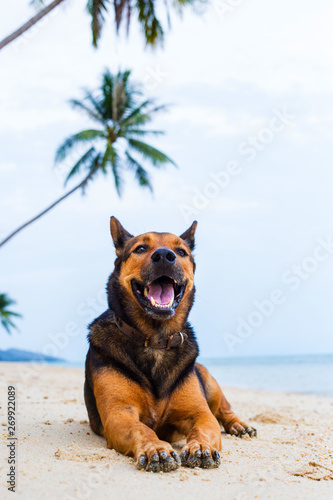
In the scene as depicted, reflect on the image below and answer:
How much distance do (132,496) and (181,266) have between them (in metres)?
2.15

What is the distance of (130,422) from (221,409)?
2.11m

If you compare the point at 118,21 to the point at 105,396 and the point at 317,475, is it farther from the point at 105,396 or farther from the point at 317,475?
the point at 317,475

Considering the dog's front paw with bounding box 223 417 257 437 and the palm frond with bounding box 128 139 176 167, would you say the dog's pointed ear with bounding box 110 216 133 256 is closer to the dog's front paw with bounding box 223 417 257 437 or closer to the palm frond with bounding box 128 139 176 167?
the dog's front paw with bounding box 223 417 257 437

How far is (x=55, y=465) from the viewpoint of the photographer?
11.8 feet

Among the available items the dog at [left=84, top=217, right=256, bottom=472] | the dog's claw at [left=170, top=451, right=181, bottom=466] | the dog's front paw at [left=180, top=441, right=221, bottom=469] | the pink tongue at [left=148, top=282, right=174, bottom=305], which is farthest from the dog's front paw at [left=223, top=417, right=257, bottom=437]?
the dog's claw at [left=170, top=451, right=181, bottom=466]

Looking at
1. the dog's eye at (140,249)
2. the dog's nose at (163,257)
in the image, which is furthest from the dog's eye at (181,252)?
the dog's nose at (163,257)

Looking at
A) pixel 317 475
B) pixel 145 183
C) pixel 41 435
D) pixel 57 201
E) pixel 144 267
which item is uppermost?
pixel 145 183

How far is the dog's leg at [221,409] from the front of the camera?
5.70 meters

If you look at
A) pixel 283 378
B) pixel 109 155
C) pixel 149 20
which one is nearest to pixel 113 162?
pixel 109 155

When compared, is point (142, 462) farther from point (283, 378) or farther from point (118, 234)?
point (283, 378)

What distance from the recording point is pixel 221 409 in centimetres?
593

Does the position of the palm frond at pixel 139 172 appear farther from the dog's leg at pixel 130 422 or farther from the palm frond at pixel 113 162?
the dog's leg at pixel 130 422

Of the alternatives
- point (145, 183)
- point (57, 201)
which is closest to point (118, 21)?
point (57, 201)

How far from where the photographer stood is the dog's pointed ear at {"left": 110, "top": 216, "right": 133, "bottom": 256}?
17.3 ft
